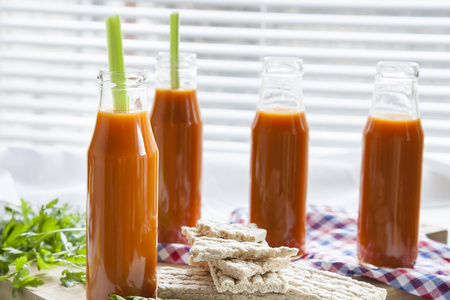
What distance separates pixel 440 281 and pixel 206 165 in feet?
3.58

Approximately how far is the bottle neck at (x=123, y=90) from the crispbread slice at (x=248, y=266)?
0.33 metres

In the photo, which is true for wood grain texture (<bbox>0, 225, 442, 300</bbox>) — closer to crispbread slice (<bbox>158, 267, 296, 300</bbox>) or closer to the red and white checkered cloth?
the red and white checkered cloth

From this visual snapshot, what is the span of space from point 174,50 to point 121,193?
0.47m

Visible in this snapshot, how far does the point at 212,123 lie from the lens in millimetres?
3057

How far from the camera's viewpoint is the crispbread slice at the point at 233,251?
1325 mm

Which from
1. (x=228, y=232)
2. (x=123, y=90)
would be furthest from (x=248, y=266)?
(x=123, y=90)

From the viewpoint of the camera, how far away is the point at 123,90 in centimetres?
128

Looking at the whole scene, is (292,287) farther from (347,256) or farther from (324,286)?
(347,256)

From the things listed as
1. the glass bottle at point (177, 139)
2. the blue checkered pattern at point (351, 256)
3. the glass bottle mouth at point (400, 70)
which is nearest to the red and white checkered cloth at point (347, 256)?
the blue checkered pattern at point (351, 256)

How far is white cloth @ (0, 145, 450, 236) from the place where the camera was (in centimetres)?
227

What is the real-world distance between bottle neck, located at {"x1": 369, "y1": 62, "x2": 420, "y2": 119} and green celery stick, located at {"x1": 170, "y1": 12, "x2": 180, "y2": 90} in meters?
0.46

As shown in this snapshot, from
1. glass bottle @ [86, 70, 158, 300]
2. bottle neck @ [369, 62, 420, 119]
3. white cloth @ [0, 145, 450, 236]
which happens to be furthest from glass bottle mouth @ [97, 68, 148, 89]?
white cloth @ [0, 145, 450, 236]

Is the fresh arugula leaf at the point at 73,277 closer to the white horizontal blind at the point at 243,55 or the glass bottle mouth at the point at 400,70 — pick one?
the glass bottle mouth at the point at 400,70

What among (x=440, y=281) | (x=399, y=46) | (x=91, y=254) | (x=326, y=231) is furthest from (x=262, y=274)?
(x=399, y=46)
